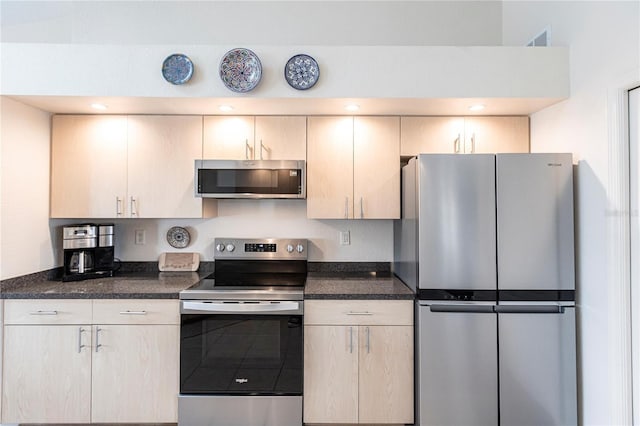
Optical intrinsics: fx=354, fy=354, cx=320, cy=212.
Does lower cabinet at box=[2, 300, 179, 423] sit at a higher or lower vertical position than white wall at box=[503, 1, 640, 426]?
lower

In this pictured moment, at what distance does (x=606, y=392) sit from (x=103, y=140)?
11.2 feet

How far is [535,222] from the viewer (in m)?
2.01

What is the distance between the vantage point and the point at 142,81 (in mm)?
2148

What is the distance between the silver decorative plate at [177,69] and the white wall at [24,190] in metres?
1.01

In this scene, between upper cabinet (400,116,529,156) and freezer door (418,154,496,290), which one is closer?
freezer door (418,154,496,290)

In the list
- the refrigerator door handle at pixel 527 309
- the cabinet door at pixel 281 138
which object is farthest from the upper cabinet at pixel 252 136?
the refrigerator door handle at pixel 527 309

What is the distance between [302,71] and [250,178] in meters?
0.78

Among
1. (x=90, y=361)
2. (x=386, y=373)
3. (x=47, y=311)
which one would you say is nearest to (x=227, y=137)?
(x=47, y=311)

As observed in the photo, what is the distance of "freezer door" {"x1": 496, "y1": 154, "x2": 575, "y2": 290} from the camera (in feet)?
6.56

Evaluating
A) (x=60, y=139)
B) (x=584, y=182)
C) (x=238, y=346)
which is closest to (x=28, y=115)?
(x=60, y=139)

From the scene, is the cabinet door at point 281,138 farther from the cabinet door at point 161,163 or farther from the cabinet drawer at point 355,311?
the cabinet drawer at point 355,311

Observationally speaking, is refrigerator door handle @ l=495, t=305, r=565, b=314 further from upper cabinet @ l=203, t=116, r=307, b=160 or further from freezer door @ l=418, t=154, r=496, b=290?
upper cabinet @ l=203, t=116, r=307, b=160

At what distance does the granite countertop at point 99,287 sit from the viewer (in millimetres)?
2109

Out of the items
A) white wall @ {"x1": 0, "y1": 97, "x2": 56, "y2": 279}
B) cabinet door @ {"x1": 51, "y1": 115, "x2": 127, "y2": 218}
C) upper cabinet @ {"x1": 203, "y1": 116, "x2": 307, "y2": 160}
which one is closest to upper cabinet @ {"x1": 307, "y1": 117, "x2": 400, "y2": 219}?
upper cabinet @ {"x1": 203, "y1": 116, "x2": 307, "y2": 160}
